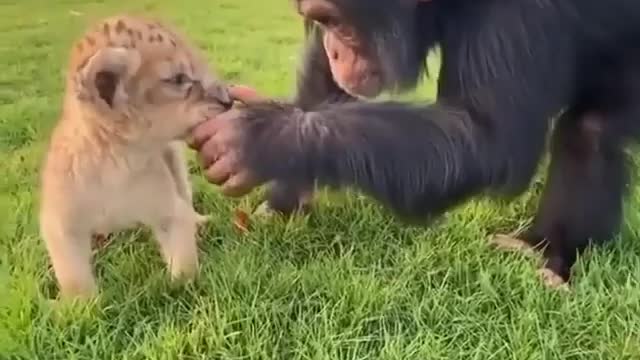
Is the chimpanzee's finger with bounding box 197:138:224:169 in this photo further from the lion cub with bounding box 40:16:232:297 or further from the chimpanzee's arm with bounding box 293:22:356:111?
the chimpanzee's arm with bounding box 293:22:356:111

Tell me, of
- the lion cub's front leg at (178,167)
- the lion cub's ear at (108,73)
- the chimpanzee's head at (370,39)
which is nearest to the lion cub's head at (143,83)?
the lion cub's ear at (108,73)

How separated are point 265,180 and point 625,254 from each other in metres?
0.70

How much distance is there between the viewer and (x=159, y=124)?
166cm

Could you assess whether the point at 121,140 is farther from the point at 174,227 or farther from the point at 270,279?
the point at 270,279

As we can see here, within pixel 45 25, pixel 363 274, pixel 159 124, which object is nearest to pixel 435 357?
pixel 363 274

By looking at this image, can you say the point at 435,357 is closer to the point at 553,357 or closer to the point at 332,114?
the point at 553,357

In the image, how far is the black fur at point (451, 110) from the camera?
169 cm

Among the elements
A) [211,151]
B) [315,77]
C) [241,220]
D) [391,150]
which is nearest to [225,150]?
[211,151]

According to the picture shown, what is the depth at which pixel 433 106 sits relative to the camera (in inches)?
70.0

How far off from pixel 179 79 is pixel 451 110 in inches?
15.6

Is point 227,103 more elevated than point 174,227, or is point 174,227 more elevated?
point 227,103

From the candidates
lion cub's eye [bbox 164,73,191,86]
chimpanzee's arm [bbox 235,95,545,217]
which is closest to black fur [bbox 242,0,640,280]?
chimpanzee's arm [bbox 235,95,545,217]

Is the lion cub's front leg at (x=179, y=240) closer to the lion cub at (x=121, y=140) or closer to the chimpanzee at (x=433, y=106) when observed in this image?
the lion cub at (x=121, y=140)

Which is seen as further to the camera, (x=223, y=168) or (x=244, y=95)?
(x=244, y=95)
